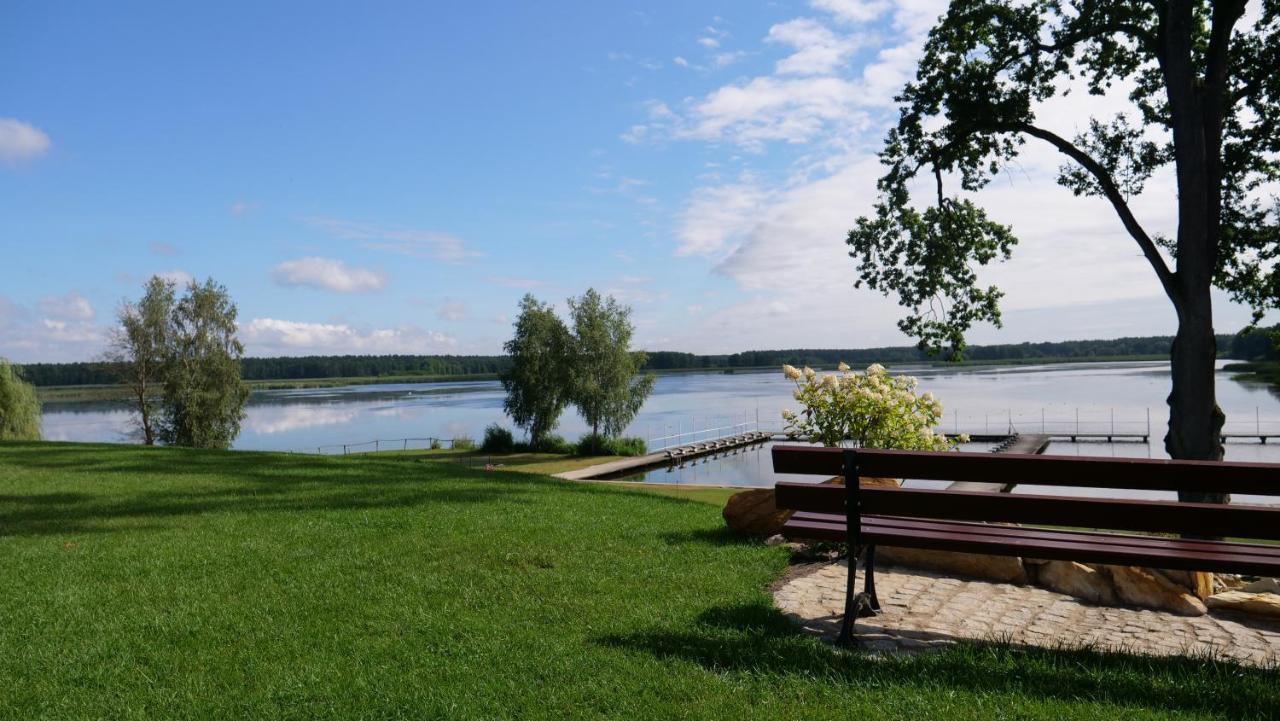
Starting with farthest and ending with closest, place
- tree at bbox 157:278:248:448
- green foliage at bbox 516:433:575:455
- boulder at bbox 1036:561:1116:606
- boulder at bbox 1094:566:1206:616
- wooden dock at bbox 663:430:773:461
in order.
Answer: green foliage at bbox 516:433:575:455 < wooden dock at bbox 663:430:773:461 < tree at bbox 157:278:248:448 < boulder at bbox 1036:561:1116:606 < boulder at bbox 1094:566:1206:616

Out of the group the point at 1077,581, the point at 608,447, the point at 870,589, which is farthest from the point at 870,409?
the point at 608,447

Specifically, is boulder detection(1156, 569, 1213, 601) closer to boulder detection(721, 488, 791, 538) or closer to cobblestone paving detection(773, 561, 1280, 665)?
cobblestone paving detection(773, 561, 1280, 665)

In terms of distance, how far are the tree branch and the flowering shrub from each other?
268cm

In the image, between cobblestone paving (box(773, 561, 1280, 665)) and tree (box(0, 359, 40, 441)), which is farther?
tree (box(0, 359, 40, 441))

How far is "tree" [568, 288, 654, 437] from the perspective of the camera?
4666 cm

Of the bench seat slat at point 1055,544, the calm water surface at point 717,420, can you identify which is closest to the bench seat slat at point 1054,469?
the bench seat slat at point 1055,544

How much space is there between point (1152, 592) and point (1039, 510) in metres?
1.37

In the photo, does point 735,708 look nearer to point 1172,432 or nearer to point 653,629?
point 653,629

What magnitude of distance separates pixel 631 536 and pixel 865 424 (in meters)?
2.98

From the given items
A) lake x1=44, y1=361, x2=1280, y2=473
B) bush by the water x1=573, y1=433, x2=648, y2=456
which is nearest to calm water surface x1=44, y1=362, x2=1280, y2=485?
lake x1=44, y1=361, x2=1280, y2=473

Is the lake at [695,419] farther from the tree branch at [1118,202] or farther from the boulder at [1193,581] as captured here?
the boulder at [1193,581]

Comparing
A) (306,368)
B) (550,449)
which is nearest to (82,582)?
(550,449)

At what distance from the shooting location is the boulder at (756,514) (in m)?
6.50

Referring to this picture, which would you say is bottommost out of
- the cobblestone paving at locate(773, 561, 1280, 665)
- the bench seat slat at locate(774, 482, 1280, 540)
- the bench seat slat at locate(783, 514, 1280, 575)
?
the cobblestone paving at locate(773, 561, 1280, 665)
